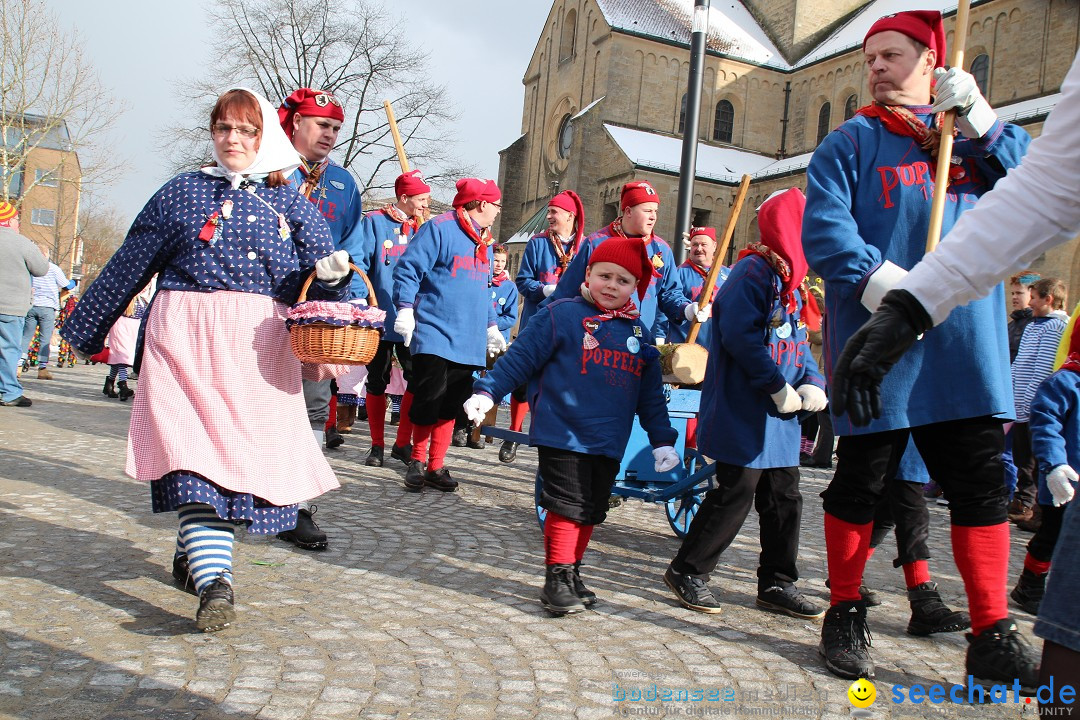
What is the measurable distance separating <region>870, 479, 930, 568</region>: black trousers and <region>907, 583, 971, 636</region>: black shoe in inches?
7.4

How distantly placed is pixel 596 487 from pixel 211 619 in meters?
1.70

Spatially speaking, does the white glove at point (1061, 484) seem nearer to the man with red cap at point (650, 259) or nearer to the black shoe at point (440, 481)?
the man with red cap at point (650, 259)

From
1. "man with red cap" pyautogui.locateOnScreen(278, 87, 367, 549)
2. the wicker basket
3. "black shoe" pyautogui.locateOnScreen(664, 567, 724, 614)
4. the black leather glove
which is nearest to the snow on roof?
"man with red cap" pyautogui.locateOnScreen(278, 87, 367, 549)

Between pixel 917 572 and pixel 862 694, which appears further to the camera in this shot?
pixel 917 572

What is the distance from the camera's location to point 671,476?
5500 mm

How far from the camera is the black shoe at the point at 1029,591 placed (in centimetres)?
459

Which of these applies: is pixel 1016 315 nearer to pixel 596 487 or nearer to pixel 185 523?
pixel 596 487

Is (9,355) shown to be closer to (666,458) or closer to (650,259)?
(650,259)

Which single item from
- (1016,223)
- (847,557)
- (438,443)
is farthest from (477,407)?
(438,443)

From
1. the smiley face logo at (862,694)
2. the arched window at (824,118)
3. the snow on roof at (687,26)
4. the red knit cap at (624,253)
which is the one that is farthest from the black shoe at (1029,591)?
the snow on roof at (687,26)

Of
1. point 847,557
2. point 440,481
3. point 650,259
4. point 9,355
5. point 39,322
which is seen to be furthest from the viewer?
point 39,322

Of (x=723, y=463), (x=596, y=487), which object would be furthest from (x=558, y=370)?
(x=723, y=463)

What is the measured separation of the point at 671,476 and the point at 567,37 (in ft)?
148

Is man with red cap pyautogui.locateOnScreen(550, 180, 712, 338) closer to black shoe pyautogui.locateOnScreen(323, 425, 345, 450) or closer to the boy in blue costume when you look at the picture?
the boy in blue costume
